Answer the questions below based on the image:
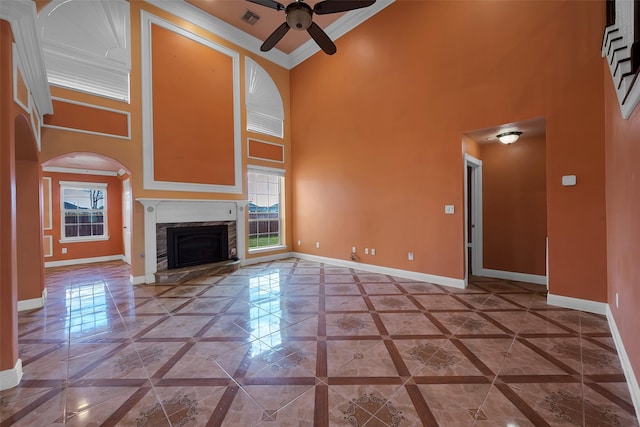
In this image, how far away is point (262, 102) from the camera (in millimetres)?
6227

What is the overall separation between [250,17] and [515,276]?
22.8ft

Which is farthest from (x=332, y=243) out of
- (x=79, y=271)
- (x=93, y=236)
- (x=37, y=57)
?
(x=93, y=236)

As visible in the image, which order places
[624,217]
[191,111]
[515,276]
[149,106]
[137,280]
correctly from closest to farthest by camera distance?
[624,217]
[515,276]
[137,280]
[149,106]
[191,111]

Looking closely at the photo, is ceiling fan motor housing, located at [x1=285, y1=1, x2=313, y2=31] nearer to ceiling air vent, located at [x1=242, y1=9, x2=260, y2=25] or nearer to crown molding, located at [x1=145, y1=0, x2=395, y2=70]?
crown molding, located at [x1=145, y1=0, x2=395, y2=70]

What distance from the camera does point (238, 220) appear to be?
5762 mm

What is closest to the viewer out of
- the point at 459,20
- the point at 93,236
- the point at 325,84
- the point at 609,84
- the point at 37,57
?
the point at 37,57

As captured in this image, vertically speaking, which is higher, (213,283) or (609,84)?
(609,84)

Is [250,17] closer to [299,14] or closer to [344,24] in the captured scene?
[344,24]

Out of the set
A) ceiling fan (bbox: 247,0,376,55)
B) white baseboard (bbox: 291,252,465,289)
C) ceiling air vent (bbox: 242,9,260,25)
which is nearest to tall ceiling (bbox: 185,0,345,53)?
ceiling air vent (bbox: 242,9,260,25)

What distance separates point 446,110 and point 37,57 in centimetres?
481

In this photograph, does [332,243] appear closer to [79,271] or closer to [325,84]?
[325,84]

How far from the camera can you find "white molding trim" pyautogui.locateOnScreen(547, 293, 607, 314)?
2908mm

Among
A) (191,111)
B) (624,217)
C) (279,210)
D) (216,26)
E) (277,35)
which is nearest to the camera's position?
(624,217)

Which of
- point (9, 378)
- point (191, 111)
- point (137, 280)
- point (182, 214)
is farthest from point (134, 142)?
point (9, 378)
